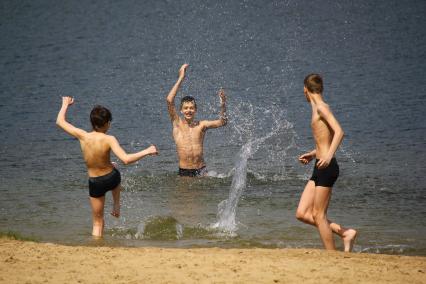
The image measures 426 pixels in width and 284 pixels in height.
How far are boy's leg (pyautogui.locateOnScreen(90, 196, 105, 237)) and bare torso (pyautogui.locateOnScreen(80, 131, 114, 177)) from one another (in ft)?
0.95

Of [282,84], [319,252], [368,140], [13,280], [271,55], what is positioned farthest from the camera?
[271,55]

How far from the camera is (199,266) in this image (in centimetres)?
829

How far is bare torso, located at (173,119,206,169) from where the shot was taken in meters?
14.6

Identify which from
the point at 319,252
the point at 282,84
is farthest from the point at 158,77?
the point at 319,252

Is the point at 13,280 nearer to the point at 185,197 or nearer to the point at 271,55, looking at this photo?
the point at 185,197

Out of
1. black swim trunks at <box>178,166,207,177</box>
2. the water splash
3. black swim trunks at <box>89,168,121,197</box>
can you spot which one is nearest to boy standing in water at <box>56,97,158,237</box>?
black swim trunks at <box>89,168,121,197</box>

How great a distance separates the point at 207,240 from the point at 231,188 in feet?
10.2

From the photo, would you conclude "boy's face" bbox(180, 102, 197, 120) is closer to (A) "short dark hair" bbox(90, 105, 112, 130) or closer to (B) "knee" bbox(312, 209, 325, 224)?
(A) "short dark hair" bbox(90, 105, 112, 130)

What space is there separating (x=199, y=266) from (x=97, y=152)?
2111 millimetres

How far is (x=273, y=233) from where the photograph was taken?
11125mm

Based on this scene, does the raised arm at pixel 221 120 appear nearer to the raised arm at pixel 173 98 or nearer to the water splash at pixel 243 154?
the raised arm at pixel 173 98

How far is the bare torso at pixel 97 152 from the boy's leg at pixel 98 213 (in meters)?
0.29

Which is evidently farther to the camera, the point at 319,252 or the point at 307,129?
the point at 307,129

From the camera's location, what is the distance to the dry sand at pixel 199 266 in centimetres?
792
